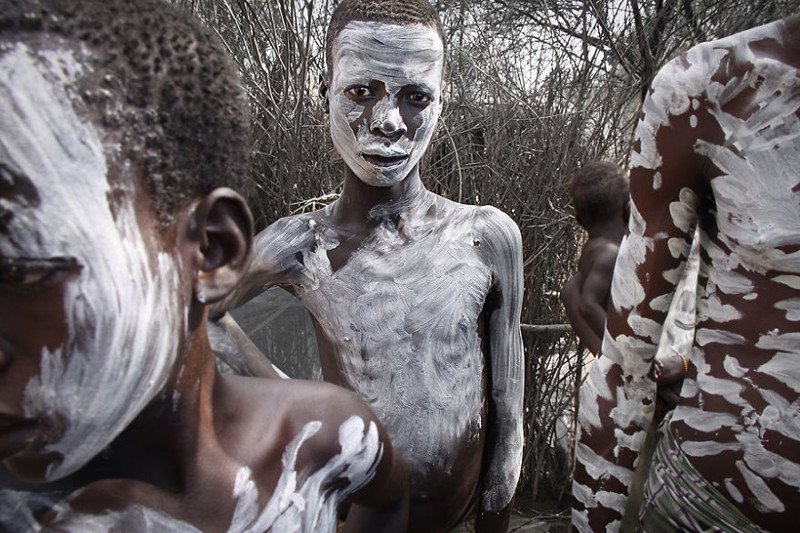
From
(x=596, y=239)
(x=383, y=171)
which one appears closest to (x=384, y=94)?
(x=383, y=171)

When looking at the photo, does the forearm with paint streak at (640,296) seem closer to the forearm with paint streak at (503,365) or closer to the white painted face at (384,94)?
the forearm with paint streak at (503,365)

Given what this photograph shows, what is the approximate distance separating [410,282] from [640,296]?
20.7 inches

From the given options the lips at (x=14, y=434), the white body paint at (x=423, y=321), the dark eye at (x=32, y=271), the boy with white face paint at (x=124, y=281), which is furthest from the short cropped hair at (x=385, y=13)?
the lips at (x=14, y=434)

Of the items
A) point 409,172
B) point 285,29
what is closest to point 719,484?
point 409,172

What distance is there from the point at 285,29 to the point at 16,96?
8.76 feet

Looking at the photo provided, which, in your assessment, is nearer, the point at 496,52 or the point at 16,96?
the point at 16,96

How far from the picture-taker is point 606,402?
1.47m

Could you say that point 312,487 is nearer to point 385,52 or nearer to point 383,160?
point 383,160

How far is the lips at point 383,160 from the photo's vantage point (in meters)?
1.64

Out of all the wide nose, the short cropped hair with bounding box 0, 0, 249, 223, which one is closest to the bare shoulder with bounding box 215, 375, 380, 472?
the short cropped hair with bounding box 0, 0, 249, 223

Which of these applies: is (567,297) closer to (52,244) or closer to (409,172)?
(409,172)

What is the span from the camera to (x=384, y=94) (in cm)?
163

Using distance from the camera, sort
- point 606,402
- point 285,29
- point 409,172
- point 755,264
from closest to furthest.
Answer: point 755,264, point 606,402, point 409,172, point 285,29

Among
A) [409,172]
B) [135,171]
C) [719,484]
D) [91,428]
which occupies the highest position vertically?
[135,171]
